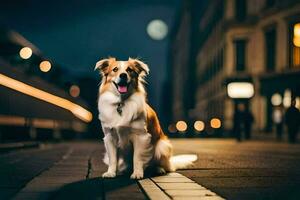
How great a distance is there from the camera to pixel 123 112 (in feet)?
21.6

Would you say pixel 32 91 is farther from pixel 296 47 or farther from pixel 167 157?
pixel 296 47

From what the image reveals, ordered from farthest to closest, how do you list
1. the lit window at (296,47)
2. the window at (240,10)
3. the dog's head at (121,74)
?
the window at (240,10)
the lit window at (296,47)
the dog's head at (121,74)

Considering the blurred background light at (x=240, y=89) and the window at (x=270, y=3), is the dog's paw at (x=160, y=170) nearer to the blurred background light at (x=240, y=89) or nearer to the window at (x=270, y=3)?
the blurred background light at (x=240, y=89)

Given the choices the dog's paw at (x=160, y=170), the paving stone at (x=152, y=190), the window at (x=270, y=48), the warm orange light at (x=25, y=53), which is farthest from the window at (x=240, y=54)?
the paving stone at (x=152, y=190)

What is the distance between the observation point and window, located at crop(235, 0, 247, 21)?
4616 centimetres

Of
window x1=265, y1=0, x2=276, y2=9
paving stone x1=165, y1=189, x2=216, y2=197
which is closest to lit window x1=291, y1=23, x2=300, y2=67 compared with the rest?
window x1=265, y1=0, x2=276, y2=9

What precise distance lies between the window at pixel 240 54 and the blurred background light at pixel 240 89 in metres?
20.6

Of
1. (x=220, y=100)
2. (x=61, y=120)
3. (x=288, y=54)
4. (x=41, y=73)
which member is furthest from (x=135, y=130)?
(x=220, y=100)

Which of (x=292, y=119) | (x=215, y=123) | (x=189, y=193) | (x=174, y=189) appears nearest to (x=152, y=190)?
(x=174, y=189)

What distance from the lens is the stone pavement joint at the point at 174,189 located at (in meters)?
5.21

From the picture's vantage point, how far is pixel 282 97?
38156 millimetres

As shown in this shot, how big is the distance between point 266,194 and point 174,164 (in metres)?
2.87

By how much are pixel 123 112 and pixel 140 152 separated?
51 cm

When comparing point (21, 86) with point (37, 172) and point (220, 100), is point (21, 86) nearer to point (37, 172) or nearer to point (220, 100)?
point (37, 172)
